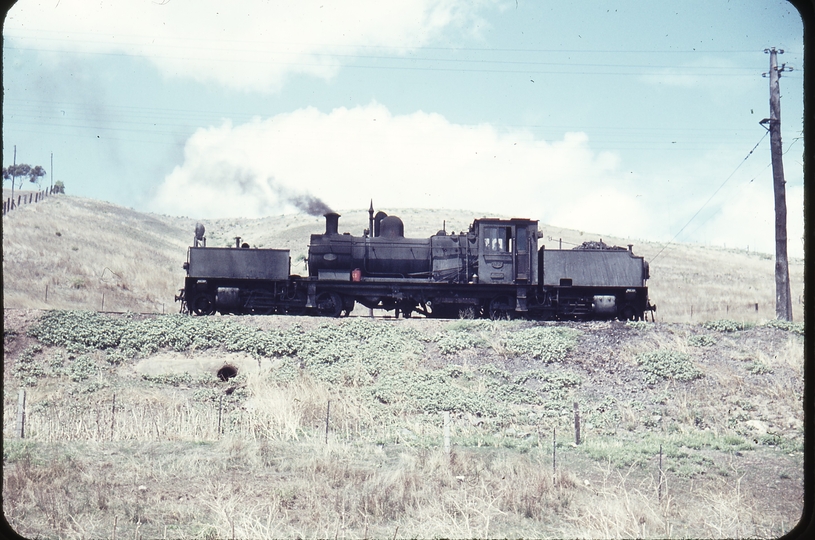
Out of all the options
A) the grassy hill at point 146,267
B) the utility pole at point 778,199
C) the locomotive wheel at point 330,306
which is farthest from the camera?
the grassy hill at point 146,267

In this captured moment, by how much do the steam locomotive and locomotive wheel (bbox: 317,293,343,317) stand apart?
0.03 m

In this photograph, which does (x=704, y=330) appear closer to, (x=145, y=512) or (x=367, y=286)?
(x=367, y=286)

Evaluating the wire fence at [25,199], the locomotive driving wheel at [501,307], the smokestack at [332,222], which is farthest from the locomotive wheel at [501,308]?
the wire fence at [25,199]

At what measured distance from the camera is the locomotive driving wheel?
65.5 ft

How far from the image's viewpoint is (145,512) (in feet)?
23.4

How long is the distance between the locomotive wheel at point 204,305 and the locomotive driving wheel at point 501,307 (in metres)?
9.19

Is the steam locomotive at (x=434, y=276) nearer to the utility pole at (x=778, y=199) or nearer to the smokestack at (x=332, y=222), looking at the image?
the smokestack at (x=332, y=222)

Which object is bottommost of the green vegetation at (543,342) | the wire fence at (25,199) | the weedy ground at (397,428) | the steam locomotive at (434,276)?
the weedy ground at (397,428)

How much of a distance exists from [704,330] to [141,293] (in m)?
28.0

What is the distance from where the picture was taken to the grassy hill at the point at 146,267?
3008cm

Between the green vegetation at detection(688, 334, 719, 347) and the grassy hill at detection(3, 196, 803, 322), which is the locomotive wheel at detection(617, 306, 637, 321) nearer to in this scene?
the grassy hill at detection(3, 196, 803, 322)

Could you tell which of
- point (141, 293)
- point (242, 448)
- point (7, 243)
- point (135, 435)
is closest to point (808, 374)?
point (242, 448)

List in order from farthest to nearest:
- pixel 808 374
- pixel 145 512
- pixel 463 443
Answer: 1. pixel 463 443
2. pixel 145 512
3. pixel 808 374

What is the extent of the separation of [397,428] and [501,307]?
9.44 metres
